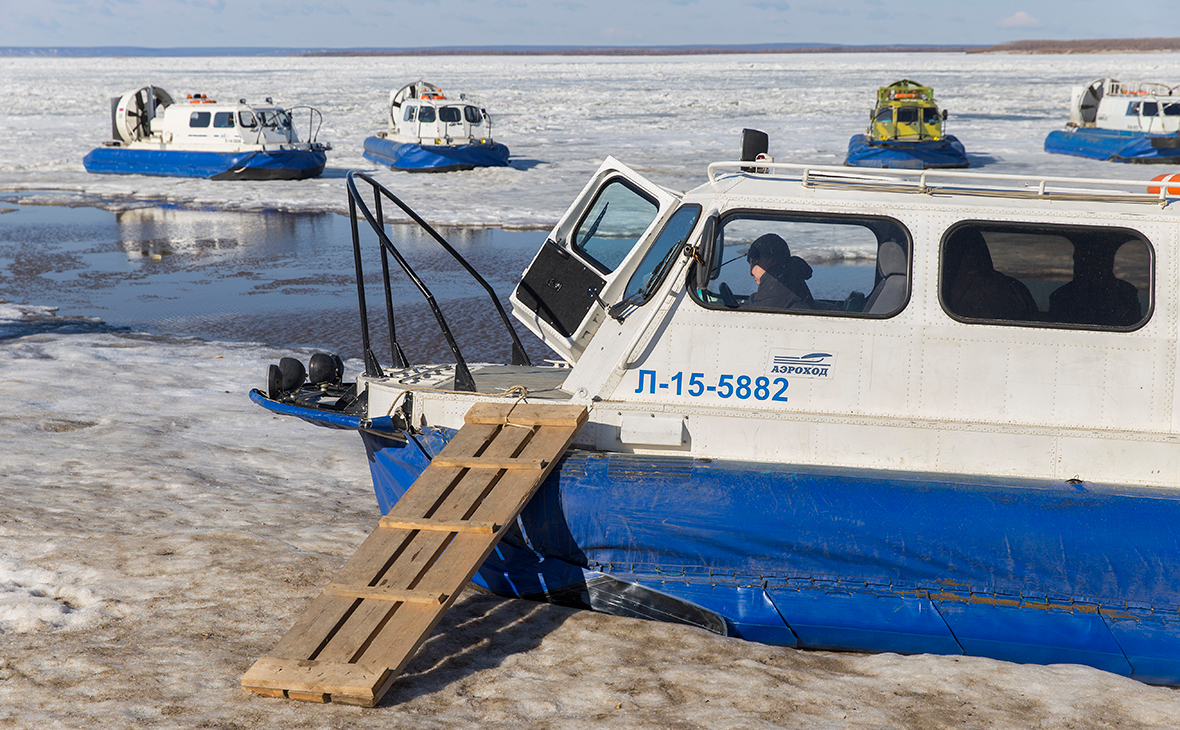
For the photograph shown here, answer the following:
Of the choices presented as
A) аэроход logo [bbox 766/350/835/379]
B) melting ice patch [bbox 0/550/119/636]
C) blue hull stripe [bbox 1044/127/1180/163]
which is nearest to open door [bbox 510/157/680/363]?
аэроход logo [bbox 766/350/835/379]

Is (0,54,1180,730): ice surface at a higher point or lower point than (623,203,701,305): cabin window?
lower

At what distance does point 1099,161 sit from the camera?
2452 centimetres

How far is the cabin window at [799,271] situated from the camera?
4176mm

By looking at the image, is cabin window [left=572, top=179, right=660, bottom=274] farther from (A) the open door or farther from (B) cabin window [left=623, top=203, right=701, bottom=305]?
(B) cabin window [left=623, top=203, right=701, bottom=305]

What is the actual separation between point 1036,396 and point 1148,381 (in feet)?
1.47

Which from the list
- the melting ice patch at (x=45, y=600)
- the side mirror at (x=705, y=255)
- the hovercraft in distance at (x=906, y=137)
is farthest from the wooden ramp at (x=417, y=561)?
the hovercraft in distance at (x=906, y=137)

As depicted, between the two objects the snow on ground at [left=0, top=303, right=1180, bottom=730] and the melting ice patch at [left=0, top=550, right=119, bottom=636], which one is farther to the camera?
the melting ice patch at [left=0, top=550, right=119, bottom=636]

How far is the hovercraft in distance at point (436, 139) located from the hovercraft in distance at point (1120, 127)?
1502cm

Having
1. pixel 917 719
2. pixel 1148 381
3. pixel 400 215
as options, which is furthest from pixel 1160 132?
pixel 917 719

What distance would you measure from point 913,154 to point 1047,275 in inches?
767

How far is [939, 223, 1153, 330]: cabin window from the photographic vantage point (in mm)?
4062

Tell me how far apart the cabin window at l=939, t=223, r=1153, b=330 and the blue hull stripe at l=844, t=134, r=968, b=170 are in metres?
18.7

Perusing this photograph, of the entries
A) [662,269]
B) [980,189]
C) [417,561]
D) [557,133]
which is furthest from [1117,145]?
[417,561]

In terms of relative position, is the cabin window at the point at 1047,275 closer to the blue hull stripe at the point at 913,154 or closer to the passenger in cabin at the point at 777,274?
the passenger in cabin at the point at 777,274
